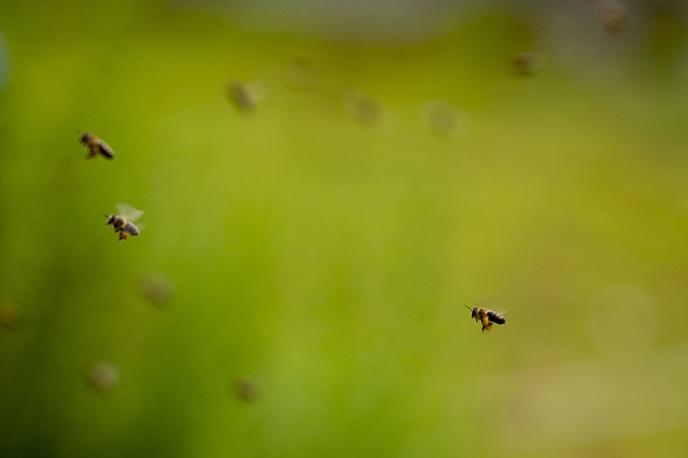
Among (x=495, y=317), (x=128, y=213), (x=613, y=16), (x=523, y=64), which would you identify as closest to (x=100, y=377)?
(x=128, y=213)

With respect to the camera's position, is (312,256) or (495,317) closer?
(495,317)

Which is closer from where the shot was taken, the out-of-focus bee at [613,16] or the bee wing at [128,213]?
the bee wing at [128,213]

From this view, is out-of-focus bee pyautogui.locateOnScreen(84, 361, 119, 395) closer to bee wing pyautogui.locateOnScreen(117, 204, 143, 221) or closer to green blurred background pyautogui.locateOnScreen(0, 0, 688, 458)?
green blurred background pyautogui.locateOnScreen(0, 0, 688, 458)

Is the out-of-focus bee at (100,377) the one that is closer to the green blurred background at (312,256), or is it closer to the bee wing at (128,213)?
the green blurred background at (312,256)

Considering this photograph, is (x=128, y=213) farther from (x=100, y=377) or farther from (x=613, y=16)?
(x=613, y=16)

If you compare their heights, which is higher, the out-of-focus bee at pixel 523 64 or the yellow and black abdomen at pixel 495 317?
the out-of-focus bee at pixel 523 64

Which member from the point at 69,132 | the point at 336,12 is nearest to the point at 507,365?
the point at 69,132

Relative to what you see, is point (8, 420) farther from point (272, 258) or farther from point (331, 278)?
point (331, 278)

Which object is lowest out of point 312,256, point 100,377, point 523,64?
point 100,377

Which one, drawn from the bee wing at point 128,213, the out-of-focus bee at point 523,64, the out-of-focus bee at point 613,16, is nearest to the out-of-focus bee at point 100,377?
the bee wing at point 128,213

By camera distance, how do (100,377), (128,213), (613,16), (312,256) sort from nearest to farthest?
1. (128,213)
2. (100,377)
3. (613,16)
4. (312,256)
